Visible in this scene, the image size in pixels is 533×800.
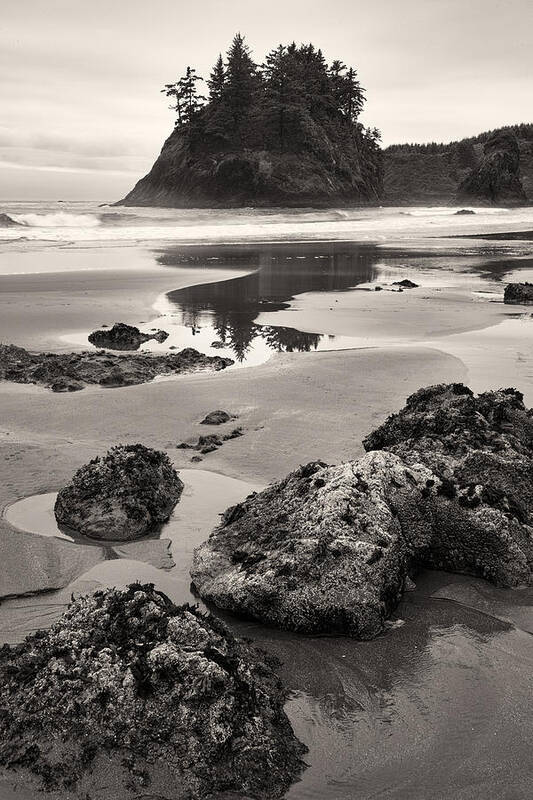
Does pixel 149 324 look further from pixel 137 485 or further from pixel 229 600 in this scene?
pixel 229 600

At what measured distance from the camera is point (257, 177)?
5981 cm

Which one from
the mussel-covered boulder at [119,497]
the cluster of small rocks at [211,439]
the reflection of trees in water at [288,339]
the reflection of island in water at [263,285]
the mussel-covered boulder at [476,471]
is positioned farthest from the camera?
the reflection of island in water at [263,285]

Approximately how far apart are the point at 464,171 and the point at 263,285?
311 feet

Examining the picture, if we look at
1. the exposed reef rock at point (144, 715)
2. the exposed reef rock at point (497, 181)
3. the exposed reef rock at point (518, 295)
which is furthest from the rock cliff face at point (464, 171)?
the exposed reef rock at point (144, 715)

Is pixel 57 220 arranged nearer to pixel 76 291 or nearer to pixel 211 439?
pixel 76 291

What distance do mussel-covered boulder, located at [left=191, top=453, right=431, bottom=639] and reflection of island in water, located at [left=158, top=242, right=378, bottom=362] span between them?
16.7 feet

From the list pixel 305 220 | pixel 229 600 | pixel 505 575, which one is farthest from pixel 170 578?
pixel 305 220

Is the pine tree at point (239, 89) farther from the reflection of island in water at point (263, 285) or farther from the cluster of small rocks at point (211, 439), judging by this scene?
the cluster of small rocks at point (211, 439)

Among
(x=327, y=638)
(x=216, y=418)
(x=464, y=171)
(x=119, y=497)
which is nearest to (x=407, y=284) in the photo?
(x=216, y=418)

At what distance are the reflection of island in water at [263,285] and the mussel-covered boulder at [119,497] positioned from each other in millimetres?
4369

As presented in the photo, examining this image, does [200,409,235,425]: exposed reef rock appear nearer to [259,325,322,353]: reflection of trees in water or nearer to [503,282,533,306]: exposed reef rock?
[259,325,322,353]: reflection of trees in water

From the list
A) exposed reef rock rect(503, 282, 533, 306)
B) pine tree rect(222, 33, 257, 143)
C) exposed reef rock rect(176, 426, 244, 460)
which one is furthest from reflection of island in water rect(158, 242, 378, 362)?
pine tree rect(222, 33, 257, 143)

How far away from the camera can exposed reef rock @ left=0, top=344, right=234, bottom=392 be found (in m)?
7.88

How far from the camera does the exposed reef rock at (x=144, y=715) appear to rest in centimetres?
244
